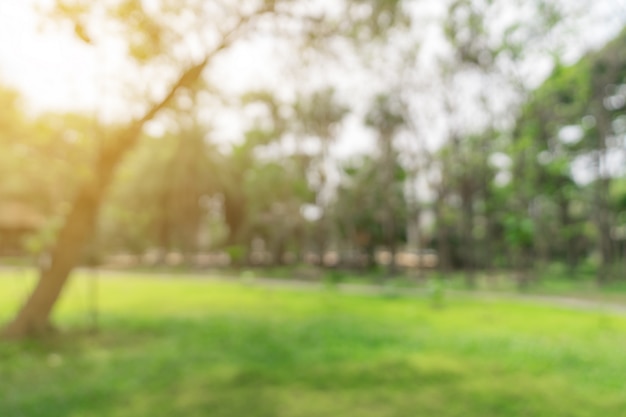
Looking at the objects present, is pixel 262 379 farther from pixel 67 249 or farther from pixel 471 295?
pixel 471 295

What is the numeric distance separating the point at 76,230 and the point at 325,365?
467 centimetres

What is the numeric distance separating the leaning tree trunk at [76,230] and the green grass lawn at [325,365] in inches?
Answer: 18.4

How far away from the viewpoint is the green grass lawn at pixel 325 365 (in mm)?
5730

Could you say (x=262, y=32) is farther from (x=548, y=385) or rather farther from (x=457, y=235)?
(x=457, y=235)

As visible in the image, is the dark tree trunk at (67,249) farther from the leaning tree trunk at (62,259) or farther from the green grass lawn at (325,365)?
the green grass lawn at (325,365)

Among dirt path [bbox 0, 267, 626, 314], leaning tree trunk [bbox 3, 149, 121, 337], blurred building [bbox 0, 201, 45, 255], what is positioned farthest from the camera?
blurred building [bbox 0, 201, 45, 255]

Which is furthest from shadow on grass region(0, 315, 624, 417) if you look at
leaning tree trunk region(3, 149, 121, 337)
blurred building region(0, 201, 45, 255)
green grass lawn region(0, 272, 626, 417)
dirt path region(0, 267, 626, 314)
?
blurred building region(0, 201, 45, 255)

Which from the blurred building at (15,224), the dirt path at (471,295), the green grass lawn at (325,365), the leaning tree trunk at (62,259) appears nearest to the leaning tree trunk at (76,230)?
the leaning tree trunk at (62,259)

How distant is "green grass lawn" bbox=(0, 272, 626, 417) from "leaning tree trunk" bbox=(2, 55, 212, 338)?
466 mm

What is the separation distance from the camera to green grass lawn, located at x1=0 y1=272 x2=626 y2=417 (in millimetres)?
5730

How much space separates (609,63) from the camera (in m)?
14.1

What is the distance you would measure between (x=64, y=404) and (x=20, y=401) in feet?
1.68

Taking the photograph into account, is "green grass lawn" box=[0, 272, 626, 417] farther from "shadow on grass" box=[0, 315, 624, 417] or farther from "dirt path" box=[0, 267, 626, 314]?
"dirt path" box=[0, 267, 626, 314]

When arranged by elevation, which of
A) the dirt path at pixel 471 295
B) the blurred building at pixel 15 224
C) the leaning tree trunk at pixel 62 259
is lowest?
the dirt path at pixel 471 295
